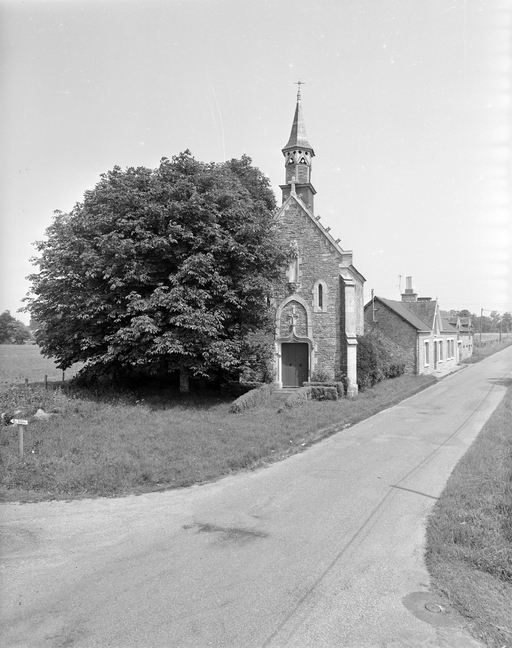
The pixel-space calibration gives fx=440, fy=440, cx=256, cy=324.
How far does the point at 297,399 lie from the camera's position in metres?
18.5

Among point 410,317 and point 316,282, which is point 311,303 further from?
point 410,317

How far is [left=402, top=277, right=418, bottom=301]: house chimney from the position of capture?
41.7m

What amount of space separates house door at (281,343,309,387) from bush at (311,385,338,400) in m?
2.20

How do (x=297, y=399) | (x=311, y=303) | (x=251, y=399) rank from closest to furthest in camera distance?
(x=251, y=399), (x=297, y=399), (x=311, y=303)

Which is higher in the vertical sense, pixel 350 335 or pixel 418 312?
pixel 418 312

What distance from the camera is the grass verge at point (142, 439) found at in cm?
918

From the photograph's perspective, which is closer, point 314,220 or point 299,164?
point 314,220

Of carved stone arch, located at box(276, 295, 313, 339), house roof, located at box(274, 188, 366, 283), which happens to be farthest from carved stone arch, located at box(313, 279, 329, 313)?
house roof, located at box(274, 188, 366, 283)

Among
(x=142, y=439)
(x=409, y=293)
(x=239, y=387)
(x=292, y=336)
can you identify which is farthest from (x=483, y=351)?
(x=142, y=439)

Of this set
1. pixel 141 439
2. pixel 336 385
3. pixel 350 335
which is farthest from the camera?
pixel 350 335

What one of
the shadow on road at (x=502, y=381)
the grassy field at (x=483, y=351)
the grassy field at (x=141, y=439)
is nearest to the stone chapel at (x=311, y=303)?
the grassy field at (x=141, y=439)

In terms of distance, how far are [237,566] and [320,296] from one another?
1774cm

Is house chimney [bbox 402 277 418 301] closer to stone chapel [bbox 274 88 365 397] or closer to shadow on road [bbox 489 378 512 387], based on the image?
shadow on road [bbox 489 378 512 387]

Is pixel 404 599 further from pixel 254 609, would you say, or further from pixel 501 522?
pixel 501 522
